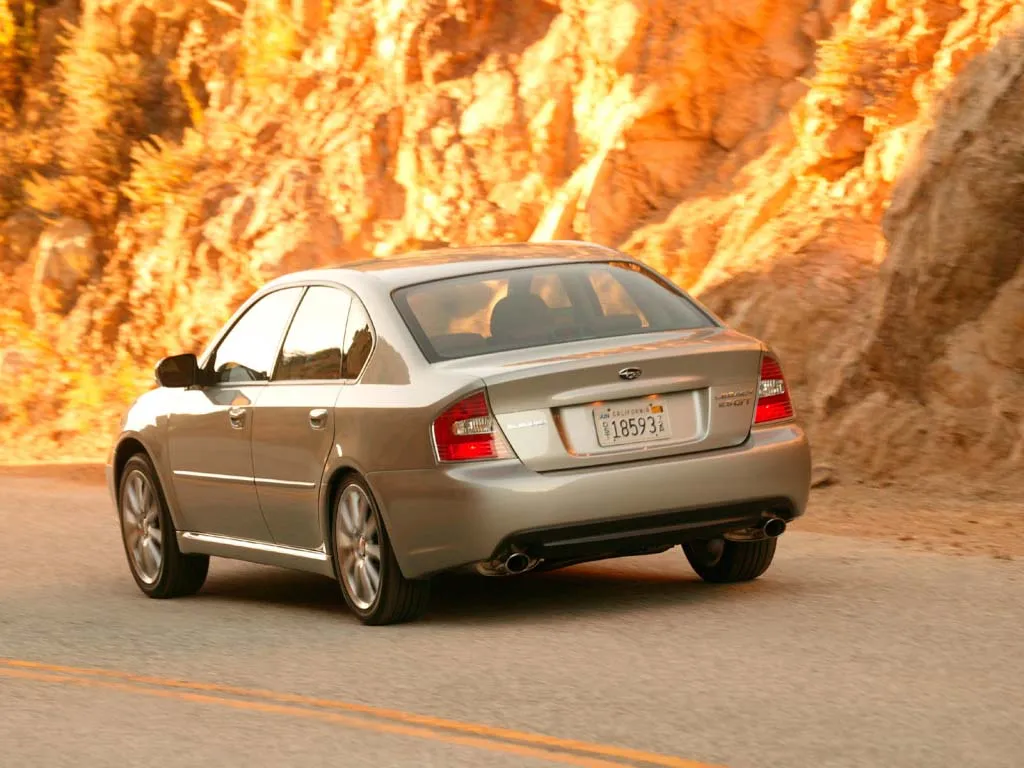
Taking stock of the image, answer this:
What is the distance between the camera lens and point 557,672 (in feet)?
25.2

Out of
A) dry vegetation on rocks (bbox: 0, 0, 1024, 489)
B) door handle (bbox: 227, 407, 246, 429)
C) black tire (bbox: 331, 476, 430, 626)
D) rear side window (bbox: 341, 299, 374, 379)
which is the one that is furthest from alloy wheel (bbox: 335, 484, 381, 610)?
dry vegetation on rocks (bbox: 0, 0, 1024, 489)

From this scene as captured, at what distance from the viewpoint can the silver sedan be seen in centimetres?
855

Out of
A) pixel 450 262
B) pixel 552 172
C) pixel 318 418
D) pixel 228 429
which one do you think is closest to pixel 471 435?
pixel 318 418

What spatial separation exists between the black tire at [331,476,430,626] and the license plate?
1049mm

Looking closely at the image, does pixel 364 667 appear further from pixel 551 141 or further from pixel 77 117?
pixel 77 117

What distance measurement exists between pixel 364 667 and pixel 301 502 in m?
1.62

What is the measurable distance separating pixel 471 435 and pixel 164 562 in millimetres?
3004

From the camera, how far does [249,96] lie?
1039 inches

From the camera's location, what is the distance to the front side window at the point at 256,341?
400 inches

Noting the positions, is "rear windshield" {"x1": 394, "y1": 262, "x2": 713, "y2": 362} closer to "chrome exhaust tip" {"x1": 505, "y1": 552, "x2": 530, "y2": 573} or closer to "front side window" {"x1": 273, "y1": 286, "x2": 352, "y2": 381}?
"front side window" {"x1": 273, "y1": 286, "x2": 352, "y2": 381}

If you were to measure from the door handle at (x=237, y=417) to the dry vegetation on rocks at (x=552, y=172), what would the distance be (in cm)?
582

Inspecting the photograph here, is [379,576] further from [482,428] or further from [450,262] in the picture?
[450,262]

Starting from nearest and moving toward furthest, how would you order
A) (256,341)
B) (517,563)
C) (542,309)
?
(517,563) → (542,309) → (256,341)

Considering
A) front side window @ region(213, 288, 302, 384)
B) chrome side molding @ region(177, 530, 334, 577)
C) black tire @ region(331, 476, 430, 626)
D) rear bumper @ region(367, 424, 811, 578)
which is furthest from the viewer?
front side window @ region(213, 288, 302, 384)
